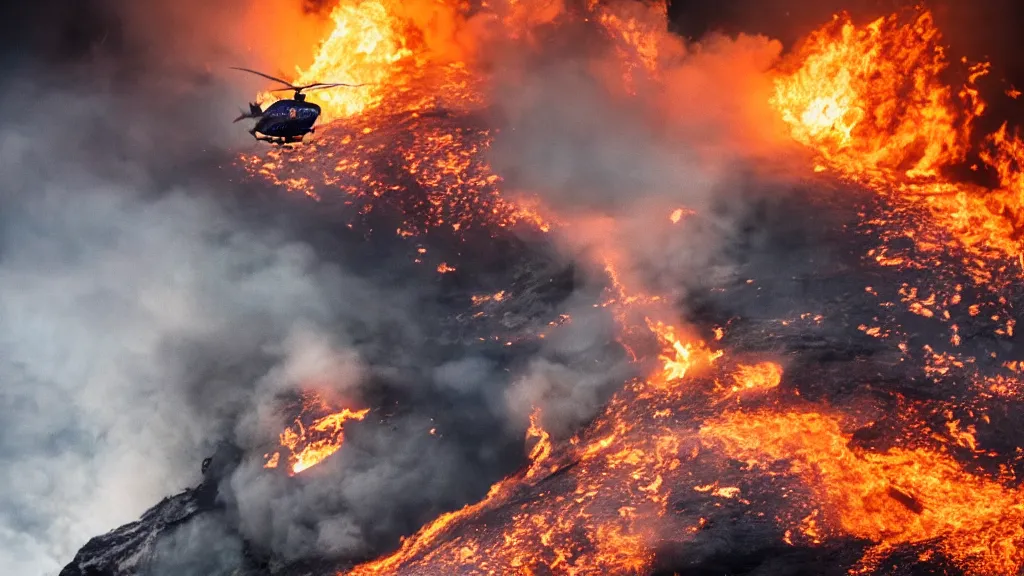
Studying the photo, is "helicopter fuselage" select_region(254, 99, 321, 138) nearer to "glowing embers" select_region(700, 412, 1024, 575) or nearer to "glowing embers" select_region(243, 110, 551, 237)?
"glowing embers" select_region(243, 110, 551, 237)

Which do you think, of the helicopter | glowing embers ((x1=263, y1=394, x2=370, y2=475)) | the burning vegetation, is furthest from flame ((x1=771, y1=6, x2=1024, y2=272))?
glowing embers ((x1=263, y1=394, x2=370, y2=475))

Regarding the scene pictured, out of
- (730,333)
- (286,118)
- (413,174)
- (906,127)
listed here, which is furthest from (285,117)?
(906,127)

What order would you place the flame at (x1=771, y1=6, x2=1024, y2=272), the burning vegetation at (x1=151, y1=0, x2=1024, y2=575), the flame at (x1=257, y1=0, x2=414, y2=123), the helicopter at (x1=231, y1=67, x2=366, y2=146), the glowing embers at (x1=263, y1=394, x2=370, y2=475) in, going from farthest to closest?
the flame at (x1=257, y1=0, x2=414, y2=123)
the glowing embers at (x1=263, y1=394, x2=370, y2=475)
the flame at (x1=771, y1=6, x2=1024, y2=272)
the helicopter at (x1=231, y1=67, x2=366, y2=146)
the burning vegetation at (x1=151, y1=0, x2=1024, y2=575)

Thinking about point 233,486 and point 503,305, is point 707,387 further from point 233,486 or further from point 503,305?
point 233,486

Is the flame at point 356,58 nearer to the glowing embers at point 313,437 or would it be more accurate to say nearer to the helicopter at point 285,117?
the helicopter at point 285,117

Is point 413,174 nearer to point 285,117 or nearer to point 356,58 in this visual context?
point 356,58
